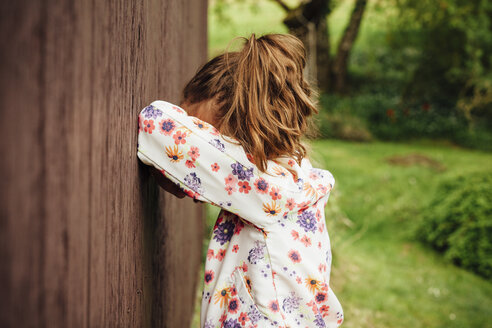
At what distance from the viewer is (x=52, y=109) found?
51 centimetres

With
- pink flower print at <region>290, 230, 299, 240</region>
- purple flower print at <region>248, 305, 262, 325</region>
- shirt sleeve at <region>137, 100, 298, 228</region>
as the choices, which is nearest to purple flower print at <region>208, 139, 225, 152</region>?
shirt sleeve at <region>137, 100, 298, 228</region>

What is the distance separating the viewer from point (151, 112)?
105 centimetres

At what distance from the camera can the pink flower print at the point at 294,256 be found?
129 centimetres

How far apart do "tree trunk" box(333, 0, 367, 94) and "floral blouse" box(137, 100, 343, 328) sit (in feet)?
25.3

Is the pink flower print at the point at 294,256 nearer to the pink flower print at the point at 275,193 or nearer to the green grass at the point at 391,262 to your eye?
the pink flower print at the point at 275,193

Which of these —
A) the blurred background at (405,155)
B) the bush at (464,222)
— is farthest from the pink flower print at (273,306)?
the bush at (464,222)

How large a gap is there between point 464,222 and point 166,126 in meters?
3.79

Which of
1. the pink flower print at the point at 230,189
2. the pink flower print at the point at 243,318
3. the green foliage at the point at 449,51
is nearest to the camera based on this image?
the pink flower print at the point at 230,189

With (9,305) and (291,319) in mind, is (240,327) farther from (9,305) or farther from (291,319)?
(9,305)

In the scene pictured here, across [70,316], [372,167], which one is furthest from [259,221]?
[372,167]

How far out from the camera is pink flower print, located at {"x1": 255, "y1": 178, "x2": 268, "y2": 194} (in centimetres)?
117

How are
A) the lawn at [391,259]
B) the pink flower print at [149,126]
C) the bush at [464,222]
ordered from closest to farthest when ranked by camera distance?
the pink flower print at [149,126] < the lawn at [391,259] < the bush at [464,222]

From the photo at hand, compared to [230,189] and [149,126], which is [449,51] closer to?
[230,189]

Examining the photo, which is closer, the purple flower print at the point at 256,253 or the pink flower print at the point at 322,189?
the purple flower print at the point at 256,253
